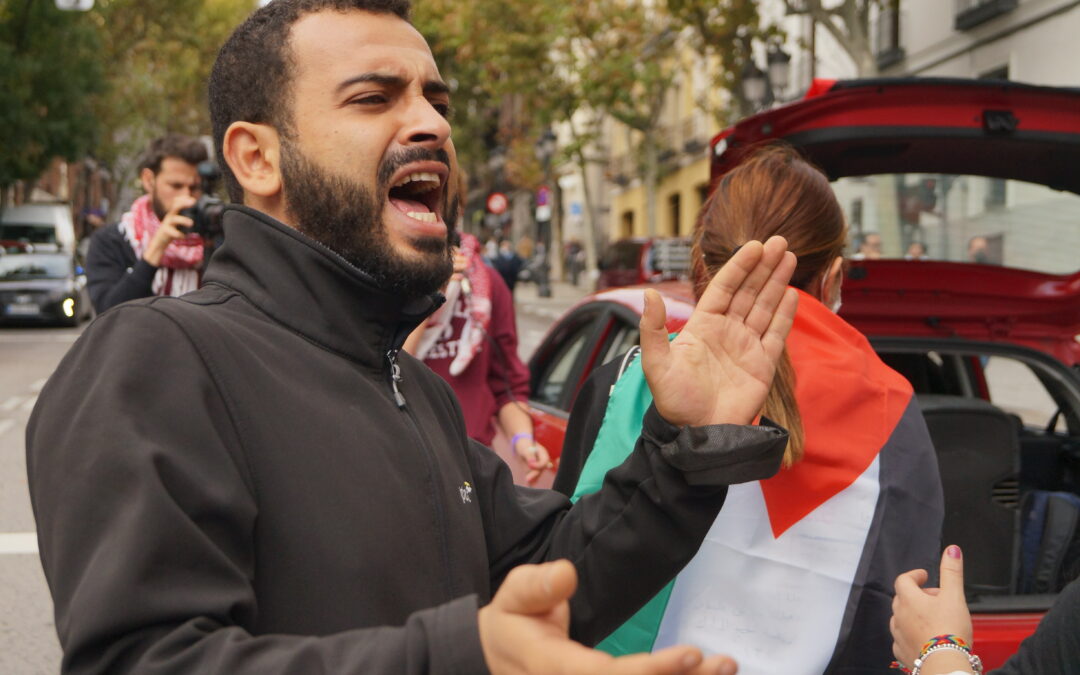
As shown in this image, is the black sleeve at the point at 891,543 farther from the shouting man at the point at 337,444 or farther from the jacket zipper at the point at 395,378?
the jacket zipper at the point at 395,378

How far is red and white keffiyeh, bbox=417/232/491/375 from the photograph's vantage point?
4.47 meters

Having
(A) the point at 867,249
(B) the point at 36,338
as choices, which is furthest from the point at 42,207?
(A) the point at 867,249

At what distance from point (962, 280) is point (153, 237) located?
9.16 ft

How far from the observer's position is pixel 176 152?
4.61 metres

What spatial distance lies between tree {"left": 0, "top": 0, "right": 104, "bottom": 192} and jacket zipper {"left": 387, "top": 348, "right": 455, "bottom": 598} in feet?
90.4

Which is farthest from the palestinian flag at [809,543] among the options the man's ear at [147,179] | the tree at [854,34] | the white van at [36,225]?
the white van at [36,225]

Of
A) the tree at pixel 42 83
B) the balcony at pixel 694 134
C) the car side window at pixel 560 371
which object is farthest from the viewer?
the balcony at pixel 694 134

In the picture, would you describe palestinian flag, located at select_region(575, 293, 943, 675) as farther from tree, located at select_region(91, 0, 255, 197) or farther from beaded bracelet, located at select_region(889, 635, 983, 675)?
tree, located at select_region(91, 0, 255, 197)

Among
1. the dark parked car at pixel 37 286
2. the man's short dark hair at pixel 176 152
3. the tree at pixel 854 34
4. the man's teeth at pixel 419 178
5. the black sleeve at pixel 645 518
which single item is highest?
the tree at pixel 854 34

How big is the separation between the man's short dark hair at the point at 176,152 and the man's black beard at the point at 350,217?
312 centimetres

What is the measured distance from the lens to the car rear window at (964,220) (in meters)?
4.04

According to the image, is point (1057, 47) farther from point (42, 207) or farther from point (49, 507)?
point (42, 207)

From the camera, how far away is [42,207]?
2900 cm

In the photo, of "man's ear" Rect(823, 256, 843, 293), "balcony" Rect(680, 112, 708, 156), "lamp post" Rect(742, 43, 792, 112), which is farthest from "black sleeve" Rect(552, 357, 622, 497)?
"balcony" Rect(680, 112, 708, 156)
